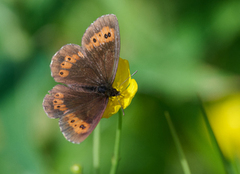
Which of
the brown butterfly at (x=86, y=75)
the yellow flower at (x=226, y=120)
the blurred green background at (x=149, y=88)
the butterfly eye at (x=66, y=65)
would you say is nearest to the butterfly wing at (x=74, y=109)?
the brown butterfly at (x=86, y=75)

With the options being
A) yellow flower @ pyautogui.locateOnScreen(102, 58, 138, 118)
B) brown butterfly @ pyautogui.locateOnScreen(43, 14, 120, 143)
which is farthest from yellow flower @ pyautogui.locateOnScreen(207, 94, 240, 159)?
brown butterfly @ pyautogui.locateOnScreen(43, 14, 120, 143)

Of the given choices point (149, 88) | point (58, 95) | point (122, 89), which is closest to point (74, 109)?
point (58, 95)

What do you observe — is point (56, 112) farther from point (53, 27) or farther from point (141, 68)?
point (53, 27)

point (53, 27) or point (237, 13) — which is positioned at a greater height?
point (53, 27)

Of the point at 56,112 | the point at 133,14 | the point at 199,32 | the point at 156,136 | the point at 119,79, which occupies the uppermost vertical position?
the point at 133,14

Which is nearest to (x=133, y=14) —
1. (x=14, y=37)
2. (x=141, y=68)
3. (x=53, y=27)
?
(x=141, y=68)

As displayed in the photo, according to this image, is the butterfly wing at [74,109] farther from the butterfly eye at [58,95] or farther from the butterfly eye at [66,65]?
the butterfly eye at [66,65]

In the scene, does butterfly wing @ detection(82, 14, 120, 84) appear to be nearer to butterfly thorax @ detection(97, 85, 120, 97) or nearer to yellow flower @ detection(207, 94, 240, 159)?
butterfly thorax @ detection(97, 85, 120, 97)
